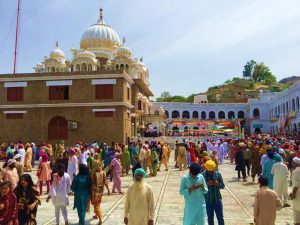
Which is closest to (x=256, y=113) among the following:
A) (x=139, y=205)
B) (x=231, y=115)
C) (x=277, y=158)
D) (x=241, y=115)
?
(x=241, y=115)

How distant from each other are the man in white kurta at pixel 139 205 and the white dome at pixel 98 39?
37308 millimetres

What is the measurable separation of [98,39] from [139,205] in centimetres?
3795

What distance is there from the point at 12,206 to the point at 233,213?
212 inches

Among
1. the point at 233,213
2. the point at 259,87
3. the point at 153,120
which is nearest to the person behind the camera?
the point at 233,213

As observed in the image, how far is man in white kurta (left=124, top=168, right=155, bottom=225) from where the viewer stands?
522cm

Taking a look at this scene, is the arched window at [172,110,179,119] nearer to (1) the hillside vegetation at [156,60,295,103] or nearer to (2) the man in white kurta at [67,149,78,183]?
(1) the hillside vegetation at [156,60,295,103]

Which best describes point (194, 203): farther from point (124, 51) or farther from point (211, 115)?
point (211, 115)

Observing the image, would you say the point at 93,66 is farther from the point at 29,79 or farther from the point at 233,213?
the point at 233,213

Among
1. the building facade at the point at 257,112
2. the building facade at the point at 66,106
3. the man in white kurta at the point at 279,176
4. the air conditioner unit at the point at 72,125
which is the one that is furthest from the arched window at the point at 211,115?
the man in white kurta at the point at 279,176

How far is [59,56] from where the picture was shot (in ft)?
137

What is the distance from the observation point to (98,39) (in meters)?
41.2

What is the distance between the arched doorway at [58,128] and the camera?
26945 mm

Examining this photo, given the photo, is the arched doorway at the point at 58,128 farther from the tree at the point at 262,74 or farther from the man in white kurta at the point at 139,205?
the tree at the point at 262,74

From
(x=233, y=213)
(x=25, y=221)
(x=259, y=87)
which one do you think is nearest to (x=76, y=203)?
(x=25, y=221)
